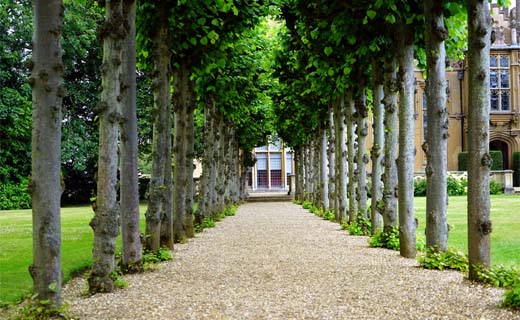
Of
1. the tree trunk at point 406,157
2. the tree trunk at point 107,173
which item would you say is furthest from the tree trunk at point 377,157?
the tree trunk at point 107,173

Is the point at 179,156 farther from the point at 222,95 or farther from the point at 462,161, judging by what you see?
the point at 462,161

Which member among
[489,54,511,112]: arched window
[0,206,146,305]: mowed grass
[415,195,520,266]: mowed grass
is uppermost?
[489,54,511,112]: arched window

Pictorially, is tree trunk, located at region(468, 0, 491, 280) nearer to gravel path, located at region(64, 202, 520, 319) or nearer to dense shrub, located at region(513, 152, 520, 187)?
gravel path, located at region(64, 202, 520, 319)

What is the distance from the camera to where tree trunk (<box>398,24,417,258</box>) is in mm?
11414

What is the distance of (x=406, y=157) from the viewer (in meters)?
11.4

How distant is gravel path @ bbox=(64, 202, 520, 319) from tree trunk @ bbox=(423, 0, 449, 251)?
2.63 ft

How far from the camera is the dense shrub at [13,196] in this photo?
36.8m

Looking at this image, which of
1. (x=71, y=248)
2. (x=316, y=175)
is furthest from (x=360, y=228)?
(x=316, y=175)

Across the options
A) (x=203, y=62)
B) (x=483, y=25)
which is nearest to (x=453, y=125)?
(x=203, y=62)

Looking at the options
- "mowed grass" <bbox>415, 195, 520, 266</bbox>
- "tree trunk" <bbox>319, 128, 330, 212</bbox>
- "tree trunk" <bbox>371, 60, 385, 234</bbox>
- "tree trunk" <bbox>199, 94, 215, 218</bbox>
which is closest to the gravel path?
"mowed grass" <bbox>415, 195, 520, 266</bbox>

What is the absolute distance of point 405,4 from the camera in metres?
10.5

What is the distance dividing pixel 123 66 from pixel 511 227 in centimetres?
1162

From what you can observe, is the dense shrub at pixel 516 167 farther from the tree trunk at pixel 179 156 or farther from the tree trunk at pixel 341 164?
the tree trunk at pixel 179 156

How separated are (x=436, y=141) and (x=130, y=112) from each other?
4941 millimetres
